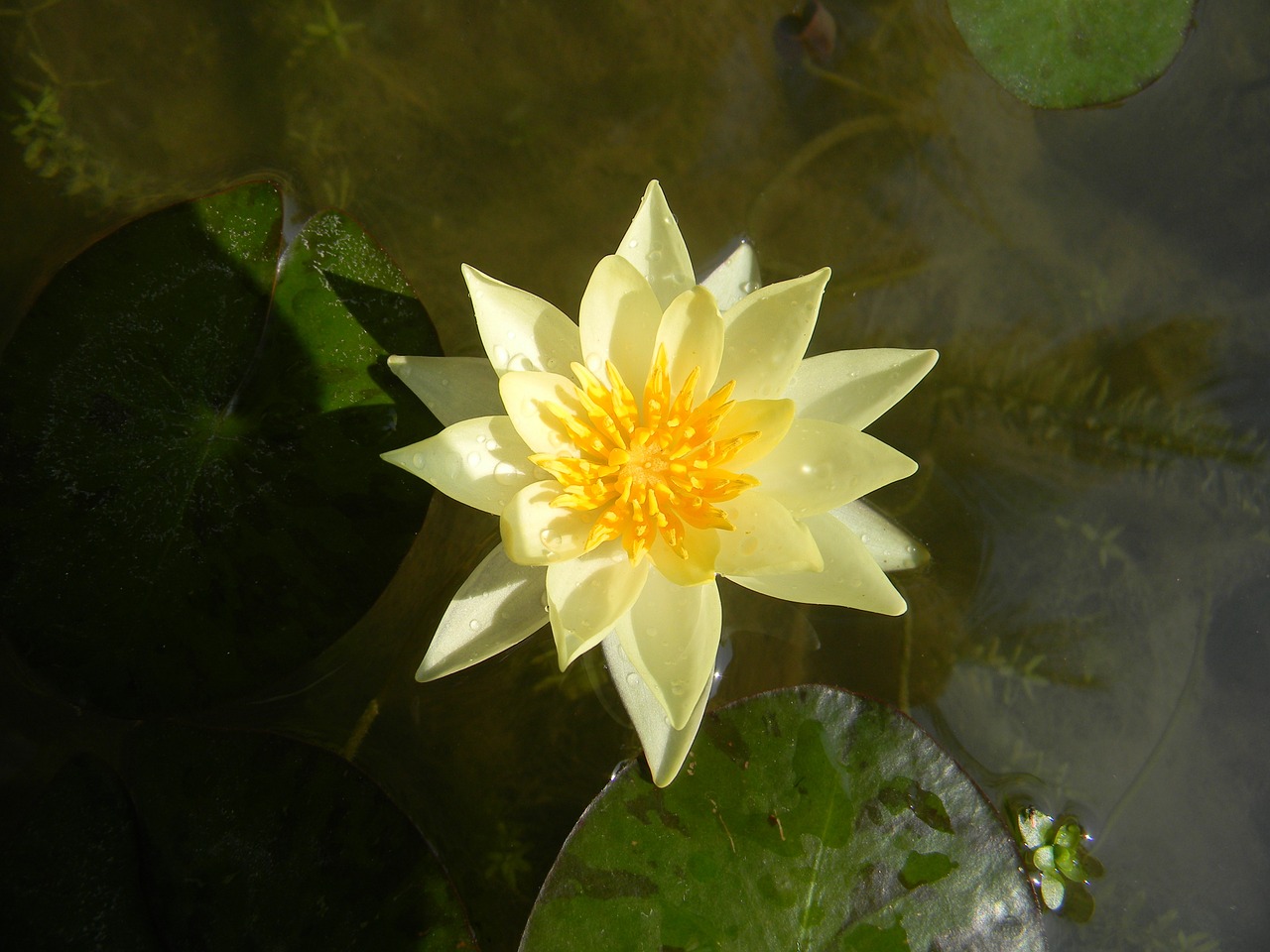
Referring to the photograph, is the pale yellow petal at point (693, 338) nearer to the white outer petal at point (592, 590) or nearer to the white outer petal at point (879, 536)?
the white outer petal at point (592, 590)

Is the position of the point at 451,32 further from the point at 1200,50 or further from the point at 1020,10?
the point at 1200,50

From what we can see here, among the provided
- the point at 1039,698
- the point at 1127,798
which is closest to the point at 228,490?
the point at 1039,698

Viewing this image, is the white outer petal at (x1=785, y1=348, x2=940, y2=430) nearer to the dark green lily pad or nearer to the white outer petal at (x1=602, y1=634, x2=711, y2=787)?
the white outer petal at (x1=602, y1=634, x2=711, y2=787)

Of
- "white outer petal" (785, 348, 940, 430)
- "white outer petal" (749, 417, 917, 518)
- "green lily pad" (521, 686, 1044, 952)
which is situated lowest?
"green lily pad" (521, 686, 1044, 952)

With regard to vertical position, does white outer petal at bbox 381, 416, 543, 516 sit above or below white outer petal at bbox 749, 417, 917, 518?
above

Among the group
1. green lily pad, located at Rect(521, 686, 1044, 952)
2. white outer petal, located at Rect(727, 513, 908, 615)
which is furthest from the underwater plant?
white outer petal, located at Rect(727, 513, 908, 615)

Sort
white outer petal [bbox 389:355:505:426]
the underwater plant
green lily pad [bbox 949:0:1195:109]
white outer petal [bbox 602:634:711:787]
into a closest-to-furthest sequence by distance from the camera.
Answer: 1. white outer petal [bbox 602:634:711:787]
2. white outer petal [bbox 389:355:505:426]
3. the underwater plant
4. green lily pad [bbox 949:0:1195:109]
